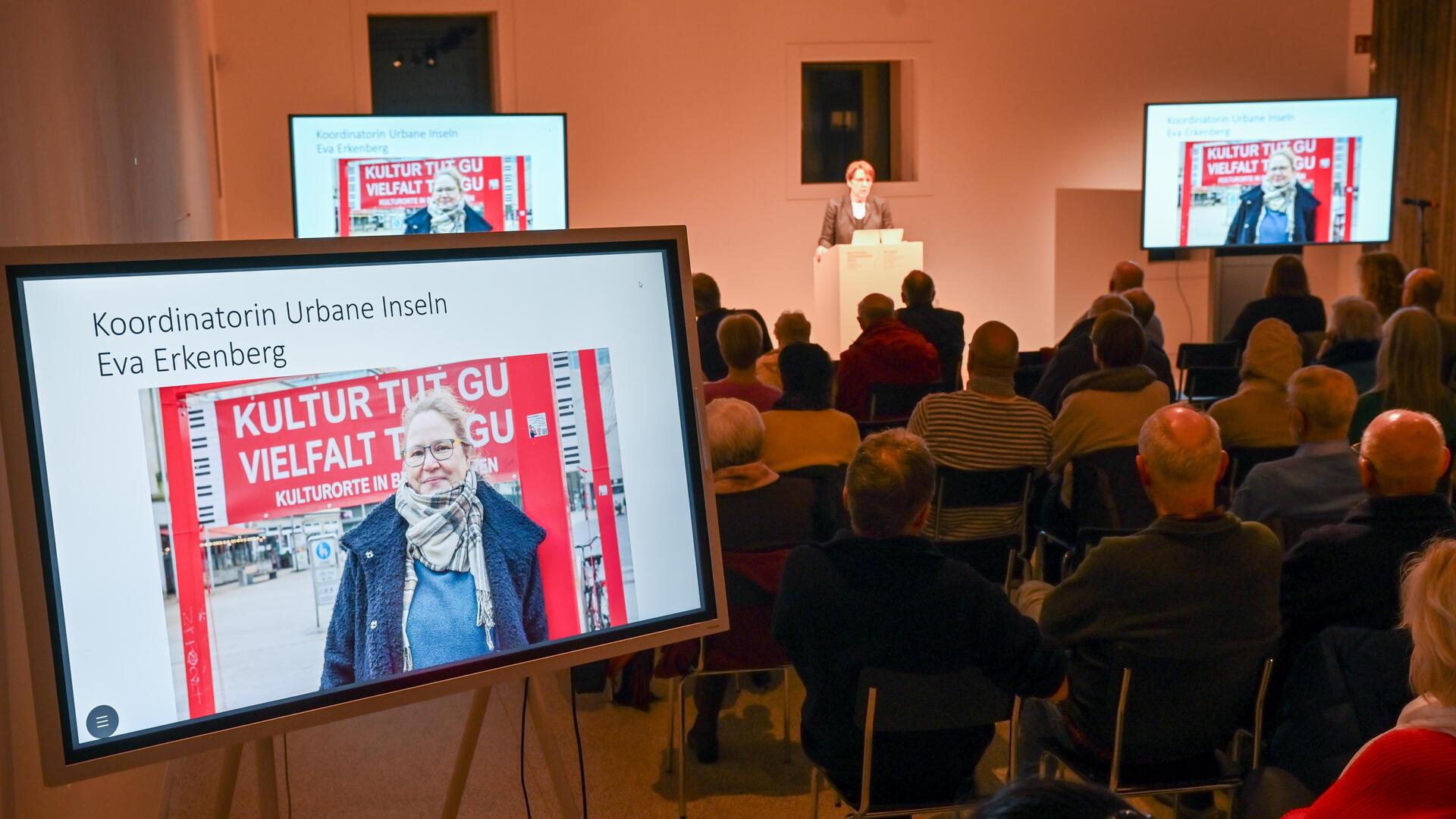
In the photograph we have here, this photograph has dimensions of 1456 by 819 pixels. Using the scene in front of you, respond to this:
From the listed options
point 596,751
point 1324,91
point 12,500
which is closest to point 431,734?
point 596,751

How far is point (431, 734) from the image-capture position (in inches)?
159

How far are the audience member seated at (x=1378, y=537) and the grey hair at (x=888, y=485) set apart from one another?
35.9 inches

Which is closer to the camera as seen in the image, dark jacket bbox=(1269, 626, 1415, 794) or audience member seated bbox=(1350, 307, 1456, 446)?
dark jacket bbox=(1269, 626, 1415, 794)

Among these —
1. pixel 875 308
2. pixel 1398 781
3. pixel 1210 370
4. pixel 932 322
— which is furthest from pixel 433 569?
pixel 932 322

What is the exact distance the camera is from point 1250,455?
432cm

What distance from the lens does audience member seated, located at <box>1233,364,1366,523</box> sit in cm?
339

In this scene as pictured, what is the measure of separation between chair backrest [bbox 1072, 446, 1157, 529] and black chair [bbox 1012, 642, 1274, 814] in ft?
4.79

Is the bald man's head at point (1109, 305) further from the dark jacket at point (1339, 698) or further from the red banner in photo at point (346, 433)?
the red banner in photo at point (346, 433)

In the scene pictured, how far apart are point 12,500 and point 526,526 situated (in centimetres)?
64

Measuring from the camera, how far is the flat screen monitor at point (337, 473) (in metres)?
1.51

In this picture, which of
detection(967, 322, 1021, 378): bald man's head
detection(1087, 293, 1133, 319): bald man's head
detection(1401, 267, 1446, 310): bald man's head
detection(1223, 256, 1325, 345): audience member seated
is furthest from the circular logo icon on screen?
detection(1223, 256, 1325, 345): audience member seated

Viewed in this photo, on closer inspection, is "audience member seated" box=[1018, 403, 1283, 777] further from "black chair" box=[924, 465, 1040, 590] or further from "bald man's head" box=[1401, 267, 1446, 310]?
"bald man's head" box=[1401, 267, 1446, 310]

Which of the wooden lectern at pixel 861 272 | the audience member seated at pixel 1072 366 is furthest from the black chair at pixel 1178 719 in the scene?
the wooden lectern at pixel 861 272

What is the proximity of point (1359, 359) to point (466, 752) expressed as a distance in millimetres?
4669
